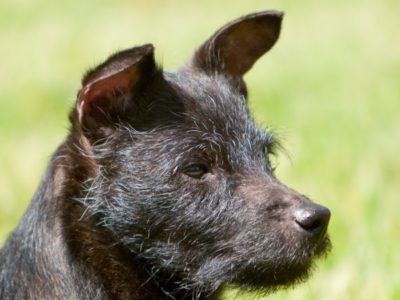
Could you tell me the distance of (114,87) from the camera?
21.3 feet

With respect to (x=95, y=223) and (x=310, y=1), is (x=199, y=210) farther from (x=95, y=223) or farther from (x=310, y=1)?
(x=310, y=1)

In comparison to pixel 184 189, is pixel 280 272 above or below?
below

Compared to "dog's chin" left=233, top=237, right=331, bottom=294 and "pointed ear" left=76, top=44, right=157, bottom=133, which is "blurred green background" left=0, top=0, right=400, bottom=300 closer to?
"dog's chin" left=233, top=237, right=331, bottom=294

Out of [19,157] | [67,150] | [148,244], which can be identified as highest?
[67,150]

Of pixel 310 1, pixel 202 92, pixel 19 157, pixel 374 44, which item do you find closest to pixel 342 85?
pixel 374 44

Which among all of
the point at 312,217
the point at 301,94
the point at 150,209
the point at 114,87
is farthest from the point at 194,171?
the point at 301,94

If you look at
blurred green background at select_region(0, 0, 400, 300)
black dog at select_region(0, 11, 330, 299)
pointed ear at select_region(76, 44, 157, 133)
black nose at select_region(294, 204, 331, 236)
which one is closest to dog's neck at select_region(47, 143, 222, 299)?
black dog at select_region(0, 11, 330, 299)

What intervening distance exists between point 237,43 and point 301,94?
235 inches

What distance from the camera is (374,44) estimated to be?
14703 millimetres

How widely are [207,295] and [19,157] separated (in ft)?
A: 17.6

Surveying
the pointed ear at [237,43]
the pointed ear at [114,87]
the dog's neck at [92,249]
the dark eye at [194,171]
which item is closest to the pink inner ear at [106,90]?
the pointed ear at [114,87]

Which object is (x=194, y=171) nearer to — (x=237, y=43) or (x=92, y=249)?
(x=92, y=249)

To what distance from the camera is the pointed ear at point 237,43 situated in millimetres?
7277

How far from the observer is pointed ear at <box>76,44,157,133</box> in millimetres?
6234
